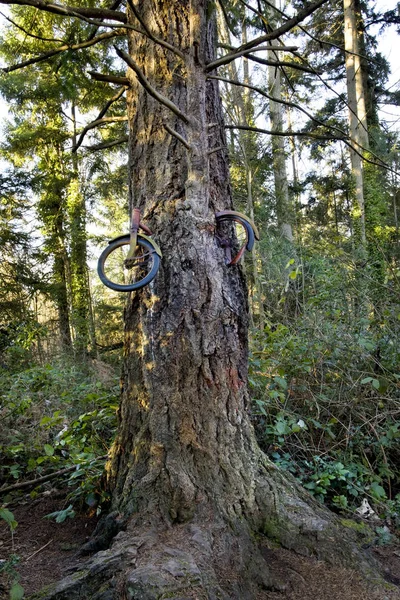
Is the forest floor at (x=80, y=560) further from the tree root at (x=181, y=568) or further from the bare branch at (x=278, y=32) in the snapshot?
the bare branch at (x=278, y=32)

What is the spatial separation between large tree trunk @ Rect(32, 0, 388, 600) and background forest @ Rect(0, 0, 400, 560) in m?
0.39

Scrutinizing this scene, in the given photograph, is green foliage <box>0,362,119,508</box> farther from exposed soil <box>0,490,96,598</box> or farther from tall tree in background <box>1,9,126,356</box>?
tall tree in background <box>1,9,126,356</box>

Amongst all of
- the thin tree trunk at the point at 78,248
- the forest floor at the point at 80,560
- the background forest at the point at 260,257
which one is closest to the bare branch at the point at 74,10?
the background forest at the point at 260,257

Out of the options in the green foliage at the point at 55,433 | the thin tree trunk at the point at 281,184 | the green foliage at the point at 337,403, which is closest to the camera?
the green foliage at the point at 55,433

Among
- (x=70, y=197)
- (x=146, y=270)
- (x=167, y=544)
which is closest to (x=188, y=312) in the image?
(x=146, y=270)

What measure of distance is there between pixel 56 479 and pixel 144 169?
2387 mm

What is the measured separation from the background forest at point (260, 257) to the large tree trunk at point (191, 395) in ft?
1.28

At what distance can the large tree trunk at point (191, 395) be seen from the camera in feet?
6.54

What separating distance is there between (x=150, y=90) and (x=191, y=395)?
154cm

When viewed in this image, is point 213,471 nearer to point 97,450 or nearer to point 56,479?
point 97,450

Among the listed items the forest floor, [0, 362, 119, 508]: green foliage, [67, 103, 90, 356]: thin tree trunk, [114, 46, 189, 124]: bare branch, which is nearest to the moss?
the forest floor

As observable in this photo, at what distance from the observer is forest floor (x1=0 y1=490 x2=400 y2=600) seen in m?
1.88

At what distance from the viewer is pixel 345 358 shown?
3.73 m

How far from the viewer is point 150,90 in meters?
2.07
